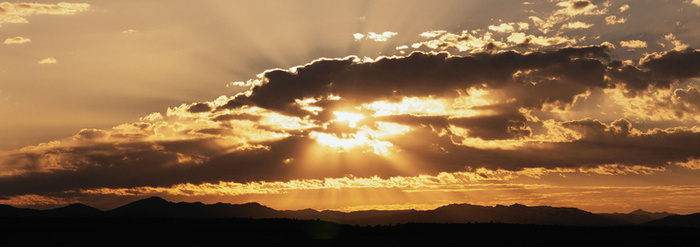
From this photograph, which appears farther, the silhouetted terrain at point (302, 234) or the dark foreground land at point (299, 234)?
the silhouetted terrain at point (302, 234)

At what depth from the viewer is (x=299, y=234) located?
90500mm

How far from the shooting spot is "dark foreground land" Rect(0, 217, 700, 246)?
7919 cm

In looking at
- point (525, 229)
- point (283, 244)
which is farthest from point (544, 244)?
point (283, 244)

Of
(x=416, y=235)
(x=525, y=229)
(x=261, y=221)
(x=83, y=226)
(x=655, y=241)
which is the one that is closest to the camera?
(x=655, y=241)

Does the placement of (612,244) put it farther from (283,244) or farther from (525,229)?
(283,244)

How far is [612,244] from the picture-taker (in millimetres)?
79062

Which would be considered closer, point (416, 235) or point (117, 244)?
point (117, 244)

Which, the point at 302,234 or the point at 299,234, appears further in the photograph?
the point at 299,234

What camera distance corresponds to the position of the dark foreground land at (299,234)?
7919 centimetres

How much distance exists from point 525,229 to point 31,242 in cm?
7212

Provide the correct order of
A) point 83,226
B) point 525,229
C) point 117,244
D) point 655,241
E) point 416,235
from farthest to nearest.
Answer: point 83,226
point 525,229
point 416,235
point 655,241
point 117,244

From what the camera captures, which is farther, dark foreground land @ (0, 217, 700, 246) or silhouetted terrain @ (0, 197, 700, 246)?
silhouetted terrain @ (0, 197, 700, 246)

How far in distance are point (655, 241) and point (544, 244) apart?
17239 mm

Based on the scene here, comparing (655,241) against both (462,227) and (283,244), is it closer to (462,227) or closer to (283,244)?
(462,227)
